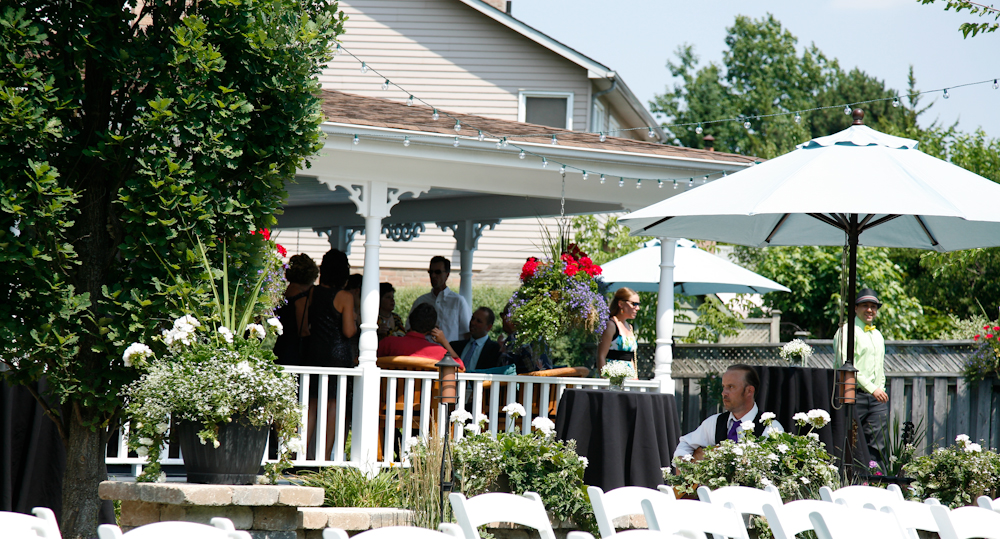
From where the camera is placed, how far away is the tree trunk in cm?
540

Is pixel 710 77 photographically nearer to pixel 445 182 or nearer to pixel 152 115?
pixel 445 182

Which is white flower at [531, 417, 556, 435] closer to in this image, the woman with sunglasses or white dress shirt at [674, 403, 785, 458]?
white dress shirt at [674, 403, 785, 458]

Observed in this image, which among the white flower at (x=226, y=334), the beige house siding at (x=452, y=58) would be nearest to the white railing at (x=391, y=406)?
the white flower at (x=226, y=334)

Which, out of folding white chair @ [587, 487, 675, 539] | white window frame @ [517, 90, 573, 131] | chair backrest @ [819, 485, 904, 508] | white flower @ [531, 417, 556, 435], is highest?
white window frame @ [517, 90, 573, 131]

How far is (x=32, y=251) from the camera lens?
496cm

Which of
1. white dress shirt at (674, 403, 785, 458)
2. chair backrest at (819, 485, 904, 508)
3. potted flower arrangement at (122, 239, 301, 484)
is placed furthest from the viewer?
white dress shirt at (674, 403, 785, 458)

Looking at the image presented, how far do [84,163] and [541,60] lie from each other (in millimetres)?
12218

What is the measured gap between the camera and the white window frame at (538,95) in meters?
16.7

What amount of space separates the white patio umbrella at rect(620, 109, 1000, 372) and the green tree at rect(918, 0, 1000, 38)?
4.90ft

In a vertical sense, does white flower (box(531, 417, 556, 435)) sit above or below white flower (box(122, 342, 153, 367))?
below

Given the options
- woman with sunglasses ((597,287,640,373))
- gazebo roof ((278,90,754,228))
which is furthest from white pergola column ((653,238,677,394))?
gazebo roof ((278,90,754,228))

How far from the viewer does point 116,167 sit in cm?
542

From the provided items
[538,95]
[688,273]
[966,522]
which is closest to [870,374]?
[688,273]

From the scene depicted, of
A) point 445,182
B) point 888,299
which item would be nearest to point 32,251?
point 445,182
